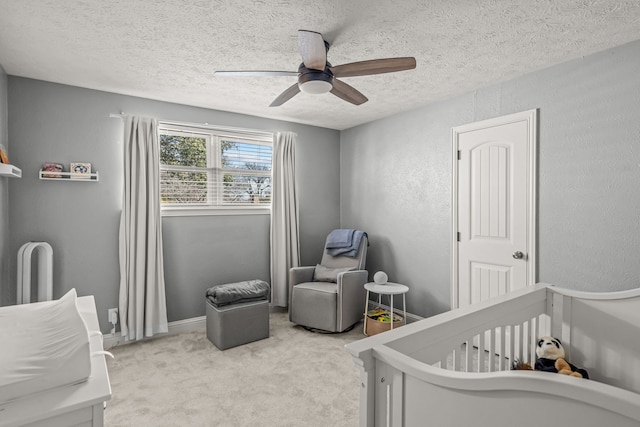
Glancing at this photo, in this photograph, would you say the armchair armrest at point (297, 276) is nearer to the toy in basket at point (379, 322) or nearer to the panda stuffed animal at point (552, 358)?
the toy in basket at point (379, 322)

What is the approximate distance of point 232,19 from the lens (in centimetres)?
186

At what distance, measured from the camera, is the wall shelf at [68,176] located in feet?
9.05

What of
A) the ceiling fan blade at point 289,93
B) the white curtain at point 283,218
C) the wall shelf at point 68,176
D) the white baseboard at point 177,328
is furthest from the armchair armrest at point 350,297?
the wall shelf at point 68,176


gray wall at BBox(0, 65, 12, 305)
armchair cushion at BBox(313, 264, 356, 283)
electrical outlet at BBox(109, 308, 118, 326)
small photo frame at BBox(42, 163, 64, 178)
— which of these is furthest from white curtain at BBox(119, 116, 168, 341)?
armchair cushion at BBox(313, 264, 356, 283)

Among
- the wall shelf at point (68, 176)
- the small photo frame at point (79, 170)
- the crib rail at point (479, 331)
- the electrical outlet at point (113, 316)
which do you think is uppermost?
the small photo frame at point (79, 170)

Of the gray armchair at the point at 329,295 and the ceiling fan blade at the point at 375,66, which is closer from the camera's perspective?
the ceiling fan blade at the point at 375,66

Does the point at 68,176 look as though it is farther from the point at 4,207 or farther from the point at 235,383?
the point at 235,383

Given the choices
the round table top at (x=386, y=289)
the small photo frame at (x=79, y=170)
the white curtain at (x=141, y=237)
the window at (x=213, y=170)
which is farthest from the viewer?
the window at (x=213, y=170)

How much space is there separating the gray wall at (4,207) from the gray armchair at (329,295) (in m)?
2.45

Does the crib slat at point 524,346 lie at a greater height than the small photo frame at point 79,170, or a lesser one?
lesser

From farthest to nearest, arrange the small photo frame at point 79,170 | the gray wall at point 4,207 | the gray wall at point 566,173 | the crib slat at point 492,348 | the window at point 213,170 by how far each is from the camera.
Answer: the window at point 213,170, the small photo frame at point 79,170, the gray wall at point 4,207, the gray wall at point 566,173, the crib slat at point 492,348

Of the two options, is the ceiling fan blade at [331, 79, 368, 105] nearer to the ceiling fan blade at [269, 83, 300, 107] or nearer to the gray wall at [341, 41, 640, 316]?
the ceiling fan blade at [269, 83, 300, 107]

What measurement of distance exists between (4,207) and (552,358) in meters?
3.91

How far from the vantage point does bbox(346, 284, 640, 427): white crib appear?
0.77 m
